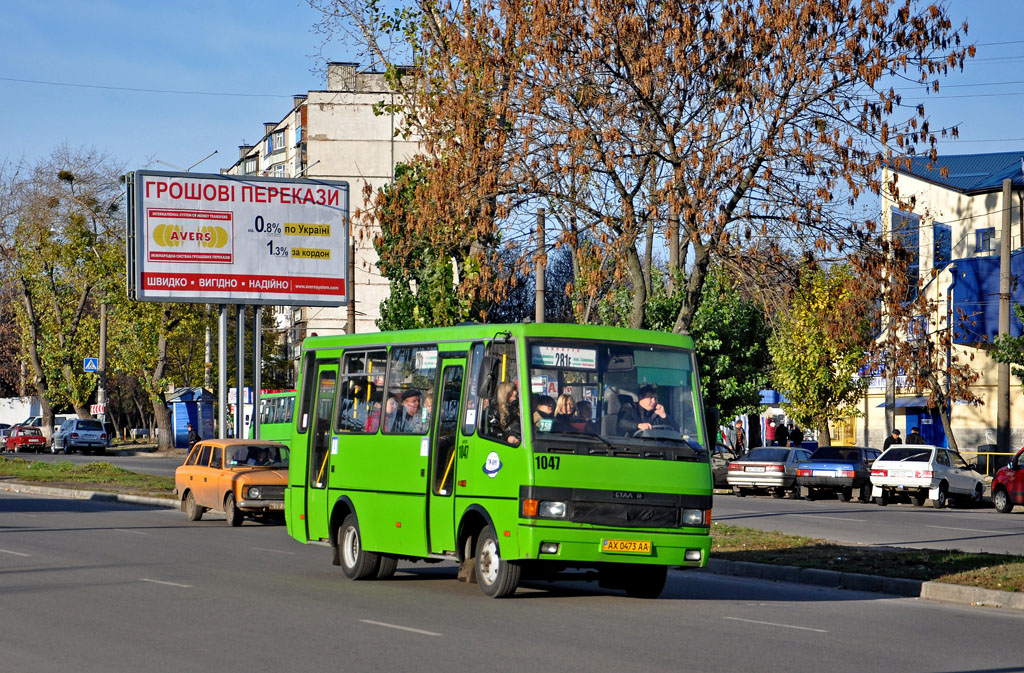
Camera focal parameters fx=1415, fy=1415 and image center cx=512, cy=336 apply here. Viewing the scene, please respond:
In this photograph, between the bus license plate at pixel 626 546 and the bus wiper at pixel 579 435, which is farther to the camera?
the bus wiper at pixel 579 435

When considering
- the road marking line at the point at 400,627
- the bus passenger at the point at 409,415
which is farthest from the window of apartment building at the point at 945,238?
the road marking line at the point at 400,627

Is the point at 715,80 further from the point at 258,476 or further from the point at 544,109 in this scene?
the point at 258,476

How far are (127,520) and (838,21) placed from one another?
15790mm

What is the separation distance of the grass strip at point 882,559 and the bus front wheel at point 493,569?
5142mm

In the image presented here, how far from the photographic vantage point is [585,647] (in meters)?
10.5

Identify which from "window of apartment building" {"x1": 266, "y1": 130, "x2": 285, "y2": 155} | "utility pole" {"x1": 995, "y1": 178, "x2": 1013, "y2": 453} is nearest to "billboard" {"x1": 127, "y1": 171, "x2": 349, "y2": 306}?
"utility pole" {"x1": 995, "y1": 178, "x2": 1013, "y2": 453}

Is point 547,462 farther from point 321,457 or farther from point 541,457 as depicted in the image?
point 321,457

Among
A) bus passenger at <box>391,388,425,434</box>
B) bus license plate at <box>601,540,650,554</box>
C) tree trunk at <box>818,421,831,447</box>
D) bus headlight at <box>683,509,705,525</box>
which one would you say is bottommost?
tree trunk at <box>818,421,831,447</box>

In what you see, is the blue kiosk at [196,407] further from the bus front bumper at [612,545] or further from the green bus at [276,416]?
the bus front bumper at [612,545]

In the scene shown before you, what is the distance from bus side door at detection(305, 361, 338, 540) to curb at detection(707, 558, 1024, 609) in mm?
5176

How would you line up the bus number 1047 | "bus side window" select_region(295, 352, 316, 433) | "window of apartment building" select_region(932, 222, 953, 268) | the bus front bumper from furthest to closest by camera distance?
"window of apartment building" select_region(932, 222, 953, 268)
"bus side window" select_region(295, 352, 316, 433)
the bus number 1047
the bus front bumper

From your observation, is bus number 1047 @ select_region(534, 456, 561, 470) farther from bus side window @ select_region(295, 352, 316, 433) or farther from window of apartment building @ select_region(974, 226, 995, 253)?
window of apartment building @ select_region(974, 226, 995, 253)

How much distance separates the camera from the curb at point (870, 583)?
14680mm

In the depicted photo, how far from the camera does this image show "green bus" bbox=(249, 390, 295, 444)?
51281mm
